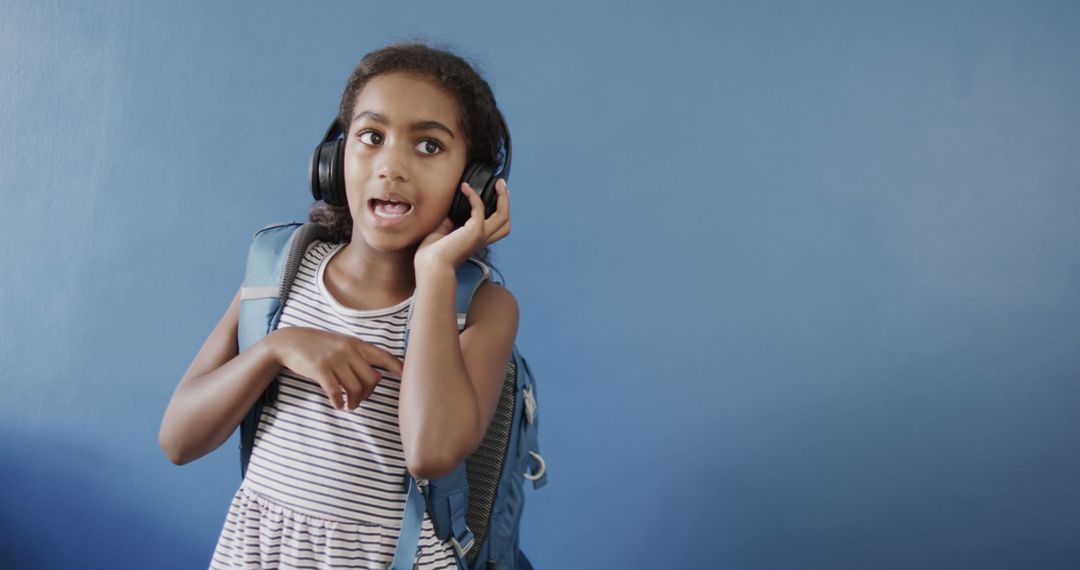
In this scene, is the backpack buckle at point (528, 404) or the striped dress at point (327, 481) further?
the backpack buckle at point (528, 404)

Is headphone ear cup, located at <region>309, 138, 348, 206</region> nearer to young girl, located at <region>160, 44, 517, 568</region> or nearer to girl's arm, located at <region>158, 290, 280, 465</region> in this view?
young girl, located at <region>160, 44, 517, 568</region>

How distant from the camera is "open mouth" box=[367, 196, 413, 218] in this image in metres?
1.08

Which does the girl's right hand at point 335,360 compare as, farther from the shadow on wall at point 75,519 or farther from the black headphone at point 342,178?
the shadow on wall at point 75,519

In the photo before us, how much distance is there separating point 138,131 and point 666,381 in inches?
41.3

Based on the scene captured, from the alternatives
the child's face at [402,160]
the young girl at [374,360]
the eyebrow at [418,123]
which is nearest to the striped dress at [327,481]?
the young girl at [374,360]

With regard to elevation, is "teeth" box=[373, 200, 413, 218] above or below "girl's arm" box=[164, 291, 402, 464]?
above

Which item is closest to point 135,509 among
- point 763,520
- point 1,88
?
point 1,88

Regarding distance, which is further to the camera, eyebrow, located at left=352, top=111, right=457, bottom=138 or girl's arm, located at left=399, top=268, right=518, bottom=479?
eyebrow, located at left=352, top=111, right=457, bottom=138

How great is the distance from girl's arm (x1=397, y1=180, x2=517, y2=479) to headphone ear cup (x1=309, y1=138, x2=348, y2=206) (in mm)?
141

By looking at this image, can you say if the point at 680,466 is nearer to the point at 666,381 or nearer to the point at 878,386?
the point at 666,381

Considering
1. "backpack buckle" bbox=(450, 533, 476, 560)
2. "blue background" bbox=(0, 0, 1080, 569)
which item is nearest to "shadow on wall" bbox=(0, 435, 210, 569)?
"blue background" bbox=(0, 0, 1080, 569)

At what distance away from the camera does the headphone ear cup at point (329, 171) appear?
1117mm

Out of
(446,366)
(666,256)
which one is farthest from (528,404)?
(666,256)

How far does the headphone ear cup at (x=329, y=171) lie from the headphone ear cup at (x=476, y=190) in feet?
0.46
